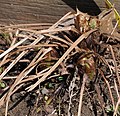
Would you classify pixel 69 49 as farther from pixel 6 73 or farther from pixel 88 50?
pixel 6 73

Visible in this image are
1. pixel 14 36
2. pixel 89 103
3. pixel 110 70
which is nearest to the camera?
pixel 110 70

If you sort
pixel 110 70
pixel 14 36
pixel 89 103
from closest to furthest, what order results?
pixel 110 70
pixel 89 103
pixel 14 36

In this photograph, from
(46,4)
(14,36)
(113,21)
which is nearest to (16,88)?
(14,36)

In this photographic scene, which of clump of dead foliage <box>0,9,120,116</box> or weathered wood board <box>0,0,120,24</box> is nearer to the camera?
clump of dead foliage <box>0,9,120,116</box>

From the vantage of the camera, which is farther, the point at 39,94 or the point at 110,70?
the point at 39,94

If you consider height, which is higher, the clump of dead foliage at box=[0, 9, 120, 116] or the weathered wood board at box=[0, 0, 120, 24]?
the weathered wood board at box=[0, 0, 120, 24]

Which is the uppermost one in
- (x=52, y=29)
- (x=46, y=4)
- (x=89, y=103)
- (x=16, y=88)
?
(x=46, y=4)
